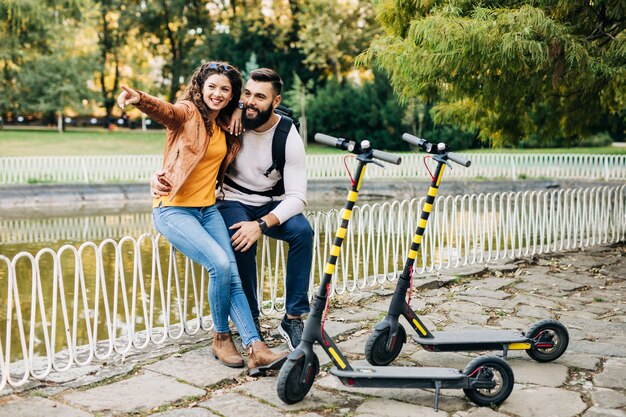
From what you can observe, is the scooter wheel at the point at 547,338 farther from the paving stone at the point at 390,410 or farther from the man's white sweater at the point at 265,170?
the man's white sweater at the point at 265,170

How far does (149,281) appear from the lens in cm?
870

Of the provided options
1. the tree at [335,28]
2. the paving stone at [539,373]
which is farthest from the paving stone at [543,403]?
the tree at [335,28]

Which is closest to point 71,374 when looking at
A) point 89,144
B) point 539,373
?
point 539,373

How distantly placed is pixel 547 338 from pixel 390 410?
133cm

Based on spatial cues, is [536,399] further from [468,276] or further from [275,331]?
[468,276]

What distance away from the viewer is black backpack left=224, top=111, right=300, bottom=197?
172 inches

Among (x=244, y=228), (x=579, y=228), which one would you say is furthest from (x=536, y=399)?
(x=579, y=228)

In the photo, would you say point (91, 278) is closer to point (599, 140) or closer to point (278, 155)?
point (278, 155)

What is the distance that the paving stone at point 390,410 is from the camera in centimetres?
332

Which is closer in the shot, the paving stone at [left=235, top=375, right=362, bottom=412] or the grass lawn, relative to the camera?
the paving stone at [left=235, top=375, right=362, bottom=412]

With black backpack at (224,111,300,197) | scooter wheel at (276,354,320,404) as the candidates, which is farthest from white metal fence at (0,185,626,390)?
scooter wheel at (276,354,320,404)

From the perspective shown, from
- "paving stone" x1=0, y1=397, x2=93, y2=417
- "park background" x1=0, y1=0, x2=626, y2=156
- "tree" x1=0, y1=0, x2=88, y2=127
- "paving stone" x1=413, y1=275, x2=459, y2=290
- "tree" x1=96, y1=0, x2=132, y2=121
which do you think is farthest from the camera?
"tree" x1=96, y1=0, x2=132, y2=121

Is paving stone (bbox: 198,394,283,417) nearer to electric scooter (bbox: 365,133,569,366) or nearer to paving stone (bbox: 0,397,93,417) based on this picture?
paving stone (bbox: 0,397,93,417)

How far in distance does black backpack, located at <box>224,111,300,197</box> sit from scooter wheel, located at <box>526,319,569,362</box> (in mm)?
1874
